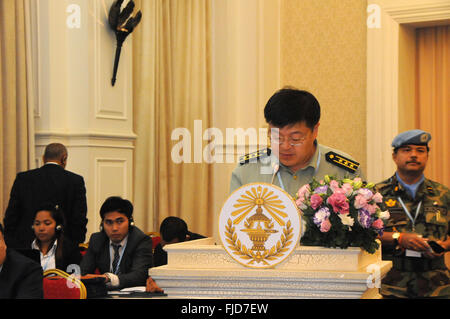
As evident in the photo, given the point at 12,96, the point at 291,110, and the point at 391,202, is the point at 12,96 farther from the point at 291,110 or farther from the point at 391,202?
the point at 291,110

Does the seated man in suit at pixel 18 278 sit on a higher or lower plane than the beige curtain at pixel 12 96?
lower

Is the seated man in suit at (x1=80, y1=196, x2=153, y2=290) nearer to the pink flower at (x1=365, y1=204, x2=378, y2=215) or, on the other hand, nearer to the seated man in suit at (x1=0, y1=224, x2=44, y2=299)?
the seated man in suit at (x1=0, y1=224, x2=44, y2=299)

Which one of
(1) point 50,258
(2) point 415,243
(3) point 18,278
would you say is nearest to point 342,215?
(3) point 18,278

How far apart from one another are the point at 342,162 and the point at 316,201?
566 mm

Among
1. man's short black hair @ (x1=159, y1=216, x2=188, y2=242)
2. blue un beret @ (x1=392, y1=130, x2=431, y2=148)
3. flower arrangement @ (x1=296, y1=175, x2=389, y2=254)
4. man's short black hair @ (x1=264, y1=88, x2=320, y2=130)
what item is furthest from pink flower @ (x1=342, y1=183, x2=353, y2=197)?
man's short black hair @ (x1=159, y1=216, x2=188, y2=242)

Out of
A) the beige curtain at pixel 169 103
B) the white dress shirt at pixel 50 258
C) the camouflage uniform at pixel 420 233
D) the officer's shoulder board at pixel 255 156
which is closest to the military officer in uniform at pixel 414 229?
the camouflage uniform at pixel 420 233

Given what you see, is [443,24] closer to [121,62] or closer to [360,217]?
[121,62]

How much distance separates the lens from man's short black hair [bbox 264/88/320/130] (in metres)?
2.16

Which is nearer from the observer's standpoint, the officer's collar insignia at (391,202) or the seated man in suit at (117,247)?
the officer's collar insignia at (391,202)

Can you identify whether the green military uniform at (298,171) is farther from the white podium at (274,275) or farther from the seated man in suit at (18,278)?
the seated man in suit at (18,278)

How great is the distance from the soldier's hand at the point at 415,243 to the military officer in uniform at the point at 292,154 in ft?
4.46

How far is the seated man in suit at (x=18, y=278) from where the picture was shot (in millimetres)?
2715

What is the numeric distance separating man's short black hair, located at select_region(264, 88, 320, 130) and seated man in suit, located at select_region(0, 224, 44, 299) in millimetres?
1198

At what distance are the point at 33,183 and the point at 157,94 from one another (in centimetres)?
253
